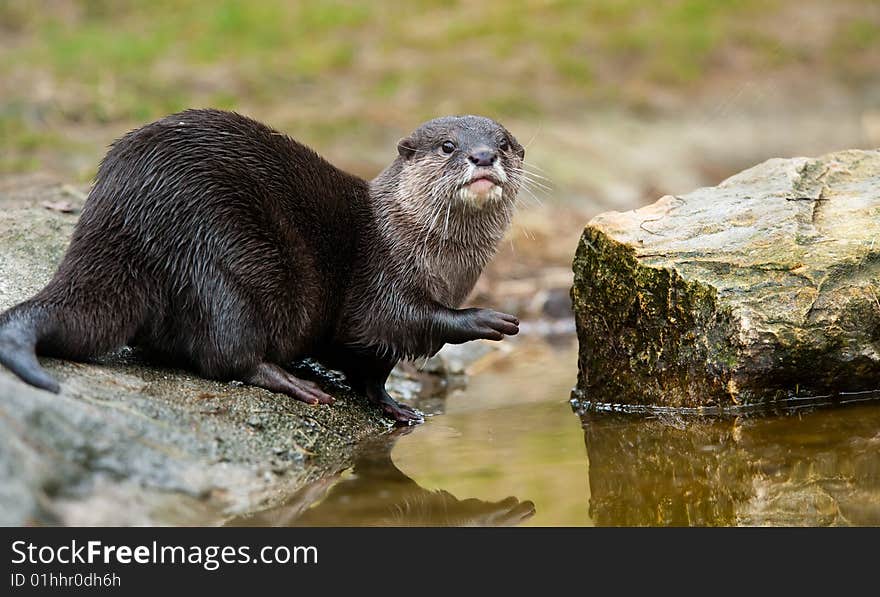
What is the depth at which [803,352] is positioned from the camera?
390 centimetres

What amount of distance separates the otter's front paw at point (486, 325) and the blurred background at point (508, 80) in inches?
117

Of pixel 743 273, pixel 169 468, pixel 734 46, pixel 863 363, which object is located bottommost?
pixel 169 468

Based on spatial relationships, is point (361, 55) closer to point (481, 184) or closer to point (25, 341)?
point (481, 184)

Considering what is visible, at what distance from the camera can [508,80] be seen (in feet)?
31.8

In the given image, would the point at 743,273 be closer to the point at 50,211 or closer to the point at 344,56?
the point at 50,211

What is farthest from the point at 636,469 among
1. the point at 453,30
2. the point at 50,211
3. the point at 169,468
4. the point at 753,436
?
the point at 453,30

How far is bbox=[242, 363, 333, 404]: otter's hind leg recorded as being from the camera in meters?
3.76

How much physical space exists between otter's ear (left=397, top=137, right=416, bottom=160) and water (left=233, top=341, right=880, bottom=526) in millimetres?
995

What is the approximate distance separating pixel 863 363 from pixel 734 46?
293 inches

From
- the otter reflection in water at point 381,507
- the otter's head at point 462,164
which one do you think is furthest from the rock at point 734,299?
the otter reflection in water at point 381,507

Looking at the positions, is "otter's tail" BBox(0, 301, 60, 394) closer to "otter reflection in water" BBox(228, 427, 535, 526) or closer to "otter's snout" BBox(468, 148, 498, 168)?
"otter reflection in water" BBox(228, 427, 535, 526)

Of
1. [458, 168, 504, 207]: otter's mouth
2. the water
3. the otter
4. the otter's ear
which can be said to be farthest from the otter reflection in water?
the otter's ear

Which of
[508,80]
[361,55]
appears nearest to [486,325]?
[508,80]

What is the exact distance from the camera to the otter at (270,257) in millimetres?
3504
